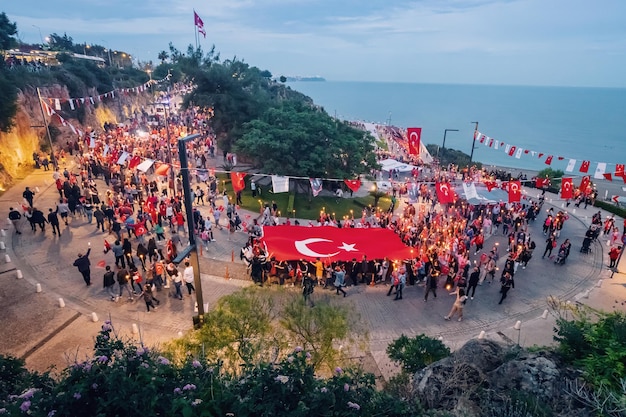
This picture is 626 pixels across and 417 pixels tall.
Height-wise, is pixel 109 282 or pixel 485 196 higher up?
pixel 485 196

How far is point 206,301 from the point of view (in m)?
15.0

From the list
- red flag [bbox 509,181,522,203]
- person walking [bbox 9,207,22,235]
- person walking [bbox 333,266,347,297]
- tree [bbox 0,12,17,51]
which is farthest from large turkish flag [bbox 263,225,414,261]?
tree [bbox 0,12,17,51]

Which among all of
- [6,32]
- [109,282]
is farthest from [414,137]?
[6,32]

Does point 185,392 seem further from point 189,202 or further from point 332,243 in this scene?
point 332,243

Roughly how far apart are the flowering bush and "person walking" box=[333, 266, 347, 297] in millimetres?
9412

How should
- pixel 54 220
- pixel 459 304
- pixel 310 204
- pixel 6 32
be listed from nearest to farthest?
pixel 459 304 → pixel 54 220 → pixel 310 204 → pixel 6 32

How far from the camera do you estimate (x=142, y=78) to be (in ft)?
241

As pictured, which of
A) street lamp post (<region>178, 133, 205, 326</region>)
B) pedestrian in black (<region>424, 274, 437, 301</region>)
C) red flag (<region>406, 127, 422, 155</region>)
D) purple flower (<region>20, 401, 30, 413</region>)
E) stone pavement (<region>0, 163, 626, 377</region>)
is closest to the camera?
purple flower (<region>20, 401, 30, 413</region>)

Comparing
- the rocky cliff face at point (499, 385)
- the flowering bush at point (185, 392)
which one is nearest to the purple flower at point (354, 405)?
the flowering bush at point (185, 392)

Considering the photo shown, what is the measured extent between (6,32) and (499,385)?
59218mm

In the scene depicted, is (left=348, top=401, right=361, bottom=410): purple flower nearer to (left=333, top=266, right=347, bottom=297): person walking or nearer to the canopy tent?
(left=333, top=266, right=347, bottom=297): person walking

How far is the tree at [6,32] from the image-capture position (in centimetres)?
4275

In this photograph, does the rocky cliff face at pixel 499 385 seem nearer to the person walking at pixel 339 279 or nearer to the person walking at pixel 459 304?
the person walking at pixel 459 304

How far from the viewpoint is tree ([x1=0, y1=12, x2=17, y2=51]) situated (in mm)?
42750
